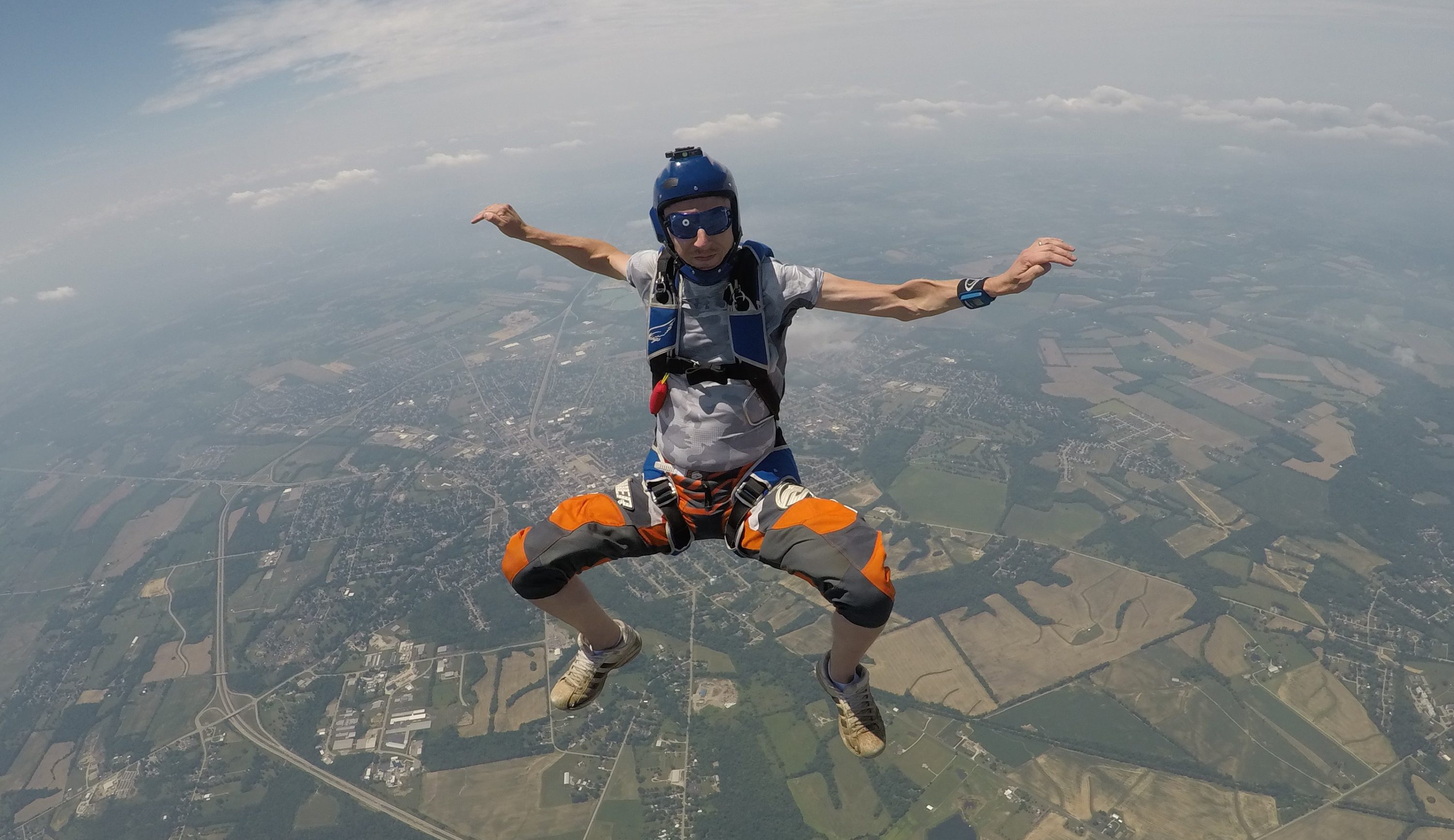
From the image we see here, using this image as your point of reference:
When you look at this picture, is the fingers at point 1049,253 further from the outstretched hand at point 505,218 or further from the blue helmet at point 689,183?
the outstretched hand at point 505,218

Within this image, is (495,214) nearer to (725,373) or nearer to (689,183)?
(689,183)

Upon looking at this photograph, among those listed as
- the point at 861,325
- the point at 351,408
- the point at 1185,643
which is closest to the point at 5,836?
the point at 351,408

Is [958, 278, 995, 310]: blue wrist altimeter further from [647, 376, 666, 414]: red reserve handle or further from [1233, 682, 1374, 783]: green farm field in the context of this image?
[1233, 682, 1374, 783]: green farm field

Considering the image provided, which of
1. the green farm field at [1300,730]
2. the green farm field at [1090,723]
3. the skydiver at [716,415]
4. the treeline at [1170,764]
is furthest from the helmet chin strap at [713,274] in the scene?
the green farm field at [1300,730]

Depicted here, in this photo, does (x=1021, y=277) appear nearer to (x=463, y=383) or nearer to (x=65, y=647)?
(x=65, y=647)

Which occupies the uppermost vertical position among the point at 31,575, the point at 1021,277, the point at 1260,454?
the point at 1021,277

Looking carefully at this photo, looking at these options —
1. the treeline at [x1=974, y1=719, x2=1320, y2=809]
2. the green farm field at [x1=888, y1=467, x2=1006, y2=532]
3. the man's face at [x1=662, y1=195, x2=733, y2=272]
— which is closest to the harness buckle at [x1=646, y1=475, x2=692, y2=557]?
the man's face at [x1=662, y1=195, x2=733, y2=272]

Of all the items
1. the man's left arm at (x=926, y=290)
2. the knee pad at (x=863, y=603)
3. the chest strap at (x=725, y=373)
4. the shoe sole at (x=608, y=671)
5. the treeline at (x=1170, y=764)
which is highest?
the man's left arm at (x=926, y=290)
